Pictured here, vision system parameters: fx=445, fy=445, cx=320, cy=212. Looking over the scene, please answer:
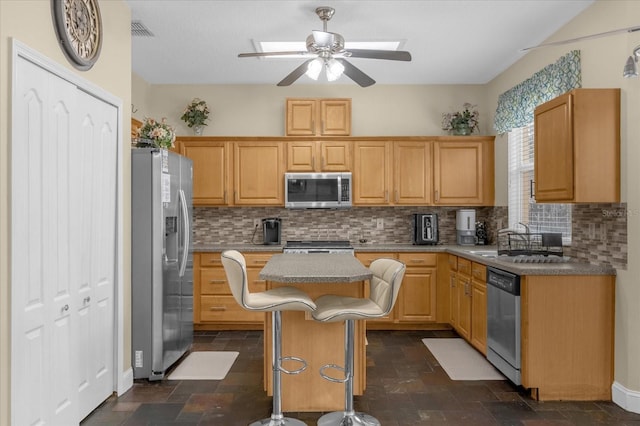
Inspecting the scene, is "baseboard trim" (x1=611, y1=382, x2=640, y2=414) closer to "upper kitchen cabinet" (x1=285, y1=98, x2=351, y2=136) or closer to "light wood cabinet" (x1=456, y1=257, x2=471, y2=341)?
"light wood cabinet" (x1=456, y1=257, x2=471, y2=341)

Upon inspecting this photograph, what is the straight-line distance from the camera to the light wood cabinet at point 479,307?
151 inches

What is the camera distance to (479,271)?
155 inches

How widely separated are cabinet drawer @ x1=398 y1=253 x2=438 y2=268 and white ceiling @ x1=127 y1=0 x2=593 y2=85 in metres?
2.05

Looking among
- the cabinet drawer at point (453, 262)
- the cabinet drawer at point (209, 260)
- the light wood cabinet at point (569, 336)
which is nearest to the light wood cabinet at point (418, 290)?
the cabinet drawer at point (453, 262)

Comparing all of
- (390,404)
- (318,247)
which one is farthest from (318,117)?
(390,404)

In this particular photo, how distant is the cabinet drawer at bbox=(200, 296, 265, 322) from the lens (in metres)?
4.87

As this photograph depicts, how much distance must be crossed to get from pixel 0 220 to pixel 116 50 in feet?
5.68

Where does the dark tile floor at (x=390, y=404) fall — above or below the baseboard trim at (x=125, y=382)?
below

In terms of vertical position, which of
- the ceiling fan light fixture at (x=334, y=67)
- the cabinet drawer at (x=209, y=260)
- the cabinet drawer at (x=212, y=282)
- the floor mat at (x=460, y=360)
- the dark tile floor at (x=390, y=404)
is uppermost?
the ceiling fan light fixture at (x=334, y=67)

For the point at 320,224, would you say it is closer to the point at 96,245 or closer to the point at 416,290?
the point at 416,290

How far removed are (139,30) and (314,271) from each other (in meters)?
2.75

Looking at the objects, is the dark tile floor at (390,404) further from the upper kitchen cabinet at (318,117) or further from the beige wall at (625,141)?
the upper kitchen cabinet at (318,117)

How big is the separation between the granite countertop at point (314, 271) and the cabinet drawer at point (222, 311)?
1.91 m

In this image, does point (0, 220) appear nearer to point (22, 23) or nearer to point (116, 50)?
point (22, 23)
